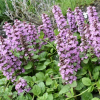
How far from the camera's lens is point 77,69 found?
1.76m

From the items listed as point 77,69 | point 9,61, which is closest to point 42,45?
point 9,61

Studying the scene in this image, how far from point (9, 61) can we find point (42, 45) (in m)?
0.61

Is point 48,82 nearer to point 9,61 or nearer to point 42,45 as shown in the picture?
point 9,61

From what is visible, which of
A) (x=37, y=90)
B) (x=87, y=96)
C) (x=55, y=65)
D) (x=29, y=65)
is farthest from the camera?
(x=55, y=65)

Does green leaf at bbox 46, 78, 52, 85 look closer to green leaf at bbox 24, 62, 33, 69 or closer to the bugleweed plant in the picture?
the bugleweed plant

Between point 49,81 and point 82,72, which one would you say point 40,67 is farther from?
point 82,72

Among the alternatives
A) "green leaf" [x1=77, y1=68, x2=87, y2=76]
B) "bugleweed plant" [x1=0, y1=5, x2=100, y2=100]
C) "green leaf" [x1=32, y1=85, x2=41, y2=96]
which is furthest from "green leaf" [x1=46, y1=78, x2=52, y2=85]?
"green leaf" [x1=77, y1=68, x2=87, y2=76]

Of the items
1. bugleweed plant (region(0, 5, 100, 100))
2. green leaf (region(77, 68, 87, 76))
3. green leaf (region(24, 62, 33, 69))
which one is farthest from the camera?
green leaf (region(24, 62, 33, 69))

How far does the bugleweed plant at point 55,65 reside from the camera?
5.07 ft

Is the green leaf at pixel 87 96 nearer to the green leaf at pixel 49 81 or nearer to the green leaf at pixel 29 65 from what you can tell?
the green leaf at pixel 49 81

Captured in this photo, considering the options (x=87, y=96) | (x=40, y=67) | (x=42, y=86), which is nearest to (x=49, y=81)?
(x=42, y=86)

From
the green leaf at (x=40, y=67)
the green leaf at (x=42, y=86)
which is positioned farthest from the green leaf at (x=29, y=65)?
the green leaf at (x=42, y=86)

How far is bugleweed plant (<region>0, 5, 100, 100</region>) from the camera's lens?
1.54m

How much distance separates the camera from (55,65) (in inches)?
83.3
